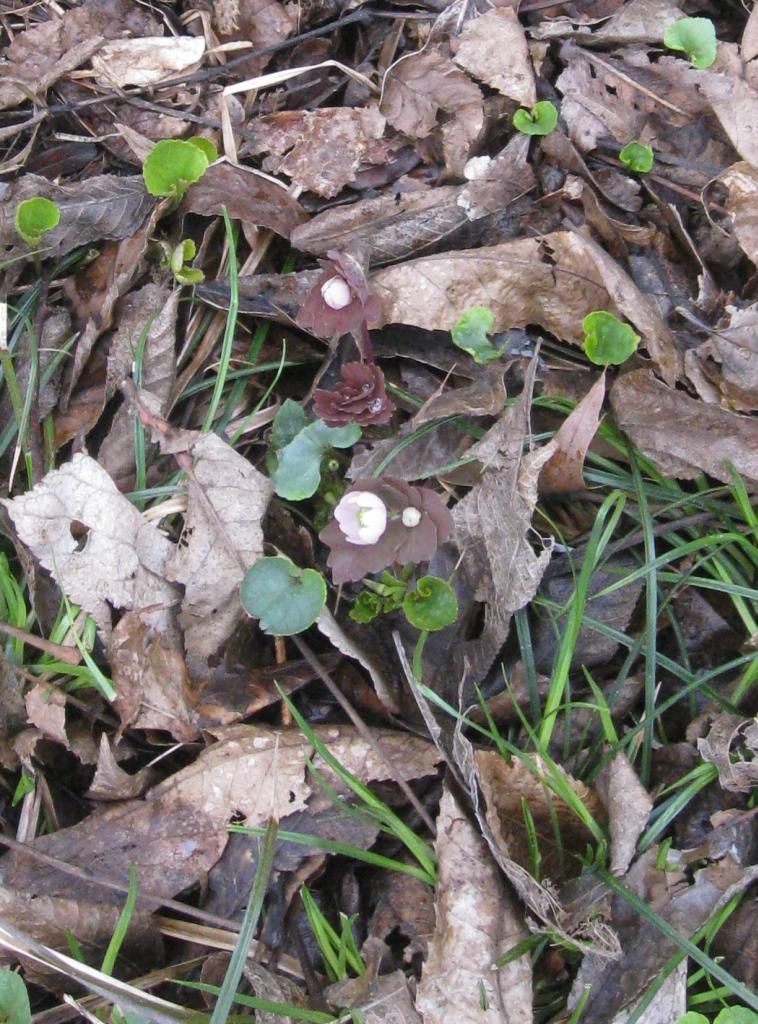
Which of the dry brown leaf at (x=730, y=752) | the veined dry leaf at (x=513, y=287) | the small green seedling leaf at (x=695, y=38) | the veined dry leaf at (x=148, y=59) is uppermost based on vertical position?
the veined dry leaf at (x=148, y=59)

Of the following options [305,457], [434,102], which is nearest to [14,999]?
[305,457]

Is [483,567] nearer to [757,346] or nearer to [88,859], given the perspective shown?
[757,346]

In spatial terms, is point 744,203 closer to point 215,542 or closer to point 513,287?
point 513,287

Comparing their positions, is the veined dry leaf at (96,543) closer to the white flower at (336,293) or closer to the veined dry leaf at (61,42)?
the white flower at (336,293)

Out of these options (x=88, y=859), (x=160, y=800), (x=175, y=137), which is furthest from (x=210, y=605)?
(x=175, y=137)

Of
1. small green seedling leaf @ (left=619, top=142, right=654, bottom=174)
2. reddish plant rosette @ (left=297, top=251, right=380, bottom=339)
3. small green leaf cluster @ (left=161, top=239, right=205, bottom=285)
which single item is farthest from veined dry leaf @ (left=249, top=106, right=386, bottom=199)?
small green seedling leaf @ (left=619, top=142, right=654, bottom=174)

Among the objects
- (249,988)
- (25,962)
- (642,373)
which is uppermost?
(642,373)

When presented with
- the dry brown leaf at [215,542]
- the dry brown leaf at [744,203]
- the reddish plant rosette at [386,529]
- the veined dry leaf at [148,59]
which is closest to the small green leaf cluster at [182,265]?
the dry brown leaf at [215,542]
